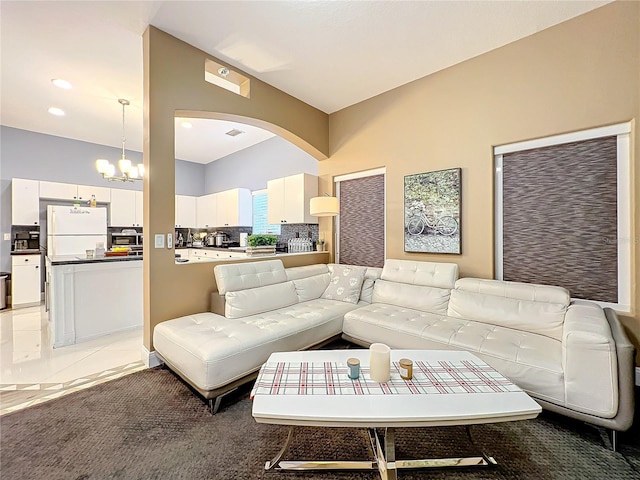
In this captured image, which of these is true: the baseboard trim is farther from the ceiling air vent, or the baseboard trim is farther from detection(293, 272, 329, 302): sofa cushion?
the ceiling air vent

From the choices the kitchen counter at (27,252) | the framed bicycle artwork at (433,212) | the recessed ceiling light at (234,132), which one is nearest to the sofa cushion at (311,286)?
the framed bicycle artwork at (433,212)

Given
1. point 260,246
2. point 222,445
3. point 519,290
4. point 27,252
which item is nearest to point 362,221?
point 260,246

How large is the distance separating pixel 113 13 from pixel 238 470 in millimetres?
3625

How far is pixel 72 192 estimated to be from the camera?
5328 millimetres

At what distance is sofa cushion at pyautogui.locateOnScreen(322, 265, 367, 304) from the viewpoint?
3299 millimetres

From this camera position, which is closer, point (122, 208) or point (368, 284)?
point (368, 284)

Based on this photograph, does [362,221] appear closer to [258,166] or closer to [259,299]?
[259,299]

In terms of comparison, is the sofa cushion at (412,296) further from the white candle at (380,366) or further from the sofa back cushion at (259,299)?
the white candle at (380,366)

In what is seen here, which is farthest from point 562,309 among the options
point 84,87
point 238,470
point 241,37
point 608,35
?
point 84,87

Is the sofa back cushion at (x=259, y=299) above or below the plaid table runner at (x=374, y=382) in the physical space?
above

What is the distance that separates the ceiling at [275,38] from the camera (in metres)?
2.38

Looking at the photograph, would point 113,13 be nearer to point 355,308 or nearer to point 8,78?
point 8,78

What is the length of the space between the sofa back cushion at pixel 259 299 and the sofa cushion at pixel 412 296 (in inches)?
39.5

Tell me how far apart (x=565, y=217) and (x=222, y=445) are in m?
3.35
